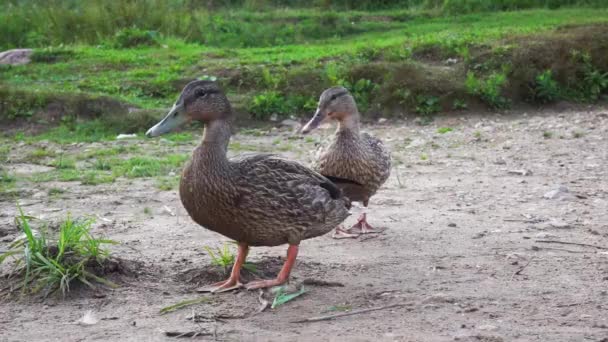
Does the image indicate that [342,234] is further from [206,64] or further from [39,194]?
[206,64]

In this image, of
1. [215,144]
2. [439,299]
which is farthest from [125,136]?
[439,299]

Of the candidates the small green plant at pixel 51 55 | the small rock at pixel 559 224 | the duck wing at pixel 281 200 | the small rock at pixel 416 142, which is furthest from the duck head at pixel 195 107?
the small green plant at pixel 51 55

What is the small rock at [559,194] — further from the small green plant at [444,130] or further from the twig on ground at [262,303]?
the twig on ground at [262,303]

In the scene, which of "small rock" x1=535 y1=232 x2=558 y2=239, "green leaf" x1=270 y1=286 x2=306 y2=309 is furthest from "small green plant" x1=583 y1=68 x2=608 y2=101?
"green leaf" x1=270 y1=286 x2=306 y2=309

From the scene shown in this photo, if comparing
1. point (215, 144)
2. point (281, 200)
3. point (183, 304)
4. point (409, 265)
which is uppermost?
point (215, 144)

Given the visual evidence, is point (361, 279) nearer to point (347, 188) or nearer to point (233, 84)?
point (347, 188)

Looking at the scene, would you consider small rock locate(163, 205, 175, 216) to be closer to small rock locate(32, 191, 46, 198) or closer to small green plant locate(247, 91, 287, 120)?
small rock locate(32, 191, 46, 198)

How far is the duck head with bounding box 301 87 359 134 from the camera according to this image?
23.3ft

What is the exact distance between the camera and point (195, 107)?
518 centimetres

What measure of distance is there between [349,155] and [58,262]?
8.08 feet

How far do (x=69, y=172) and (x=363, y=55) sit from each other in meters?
5.07

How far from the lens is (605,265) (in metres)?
5.46

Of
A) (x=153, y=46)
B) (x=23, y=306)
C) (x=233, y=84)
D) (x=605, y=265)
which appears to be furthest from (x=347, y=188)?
(x=153, y=46)

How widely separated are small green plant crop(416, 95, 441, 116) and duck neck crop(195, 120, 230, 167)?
20.5ft
